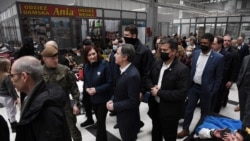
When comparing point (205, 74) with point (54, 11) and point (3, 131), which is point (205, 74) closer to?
point (3, 131)

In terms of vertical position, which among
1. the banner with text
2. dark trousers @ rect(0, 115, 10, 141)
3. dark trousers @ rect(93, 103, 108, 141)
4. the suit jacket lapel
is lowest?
dark trousers @ rect(93, 103, 108, 141)

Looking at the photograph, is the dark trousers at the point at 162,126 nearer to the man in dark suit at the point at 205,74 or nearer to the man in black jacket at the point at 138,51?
the man in black jacket at the point at 138,51

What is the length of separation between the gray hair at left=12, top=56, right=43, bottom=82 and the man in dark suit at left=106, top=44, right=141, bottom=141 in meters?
0.89

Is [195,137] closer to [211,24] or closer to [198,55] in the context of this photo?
[198,55]

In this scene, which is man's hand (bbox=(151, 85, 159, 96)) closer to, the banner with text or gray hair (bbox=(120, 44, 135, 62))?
gray hair (bbox=(120, 44, 135, 62))

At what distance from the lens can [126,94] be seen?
1.86m

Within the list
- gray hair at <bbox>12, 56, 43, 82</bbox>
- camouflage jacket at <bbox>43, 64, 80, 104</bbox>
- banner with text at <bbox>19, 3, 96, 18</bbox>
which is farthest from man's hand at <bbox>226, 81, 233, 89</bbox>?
banner with text at <bbox>19, 3, 96, 18</bbox>

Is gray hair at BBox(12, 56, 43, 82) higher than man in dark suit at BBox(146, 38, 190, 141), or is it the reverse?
gray hair at BBox(12, 56, 43, 82)

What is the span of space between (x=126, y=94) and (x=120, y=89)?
0.28 feet

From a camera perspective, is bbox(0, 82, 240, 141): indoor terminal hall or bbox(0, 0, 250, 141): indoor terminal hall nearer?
bbox(0, 0, 250, 141): indoor terminal hall

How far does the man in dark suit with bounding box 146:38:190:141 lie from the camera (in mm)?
1762

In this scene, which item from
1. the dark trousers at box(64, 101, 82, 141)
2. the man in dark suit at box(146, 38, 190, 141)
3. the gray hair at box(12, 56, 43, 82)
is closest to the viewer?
the gray hair at box(12, 56, 43, 82)

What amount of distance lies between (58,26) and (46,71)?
6.39 metres

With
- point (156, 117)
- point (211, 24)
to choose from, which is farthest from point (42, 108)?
point (211, 24)
